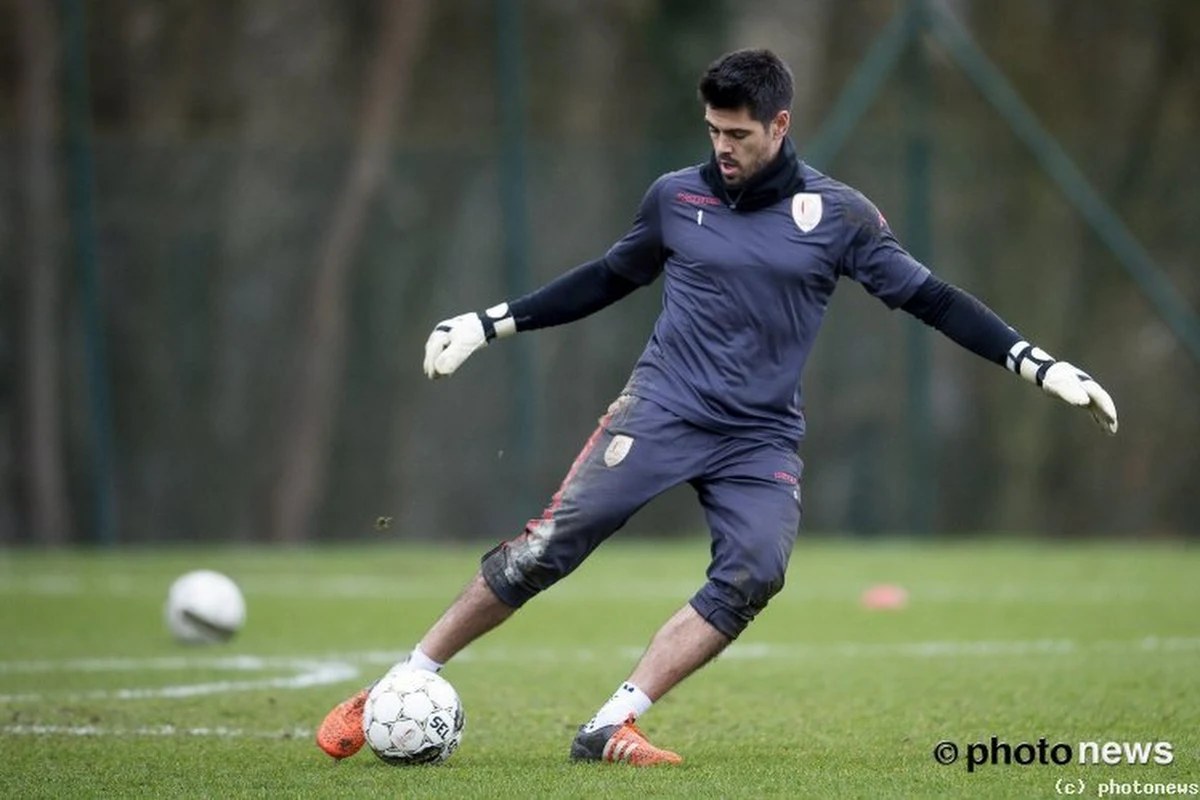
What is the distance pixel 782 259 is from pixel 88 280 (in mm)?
12024

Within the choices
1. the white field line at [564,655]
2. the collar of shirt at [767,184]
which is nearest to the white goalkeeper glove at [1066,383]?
the collar of shirt at [767,184]

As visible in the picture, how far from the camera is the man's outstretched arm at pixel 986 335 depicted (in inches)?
269

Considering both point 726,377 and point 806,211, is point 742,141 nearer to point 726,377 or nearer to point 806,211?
point 806,211

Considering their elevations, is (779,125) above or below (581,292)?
above

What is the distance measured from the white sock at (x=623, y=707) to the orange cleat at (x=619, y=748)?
0.02m

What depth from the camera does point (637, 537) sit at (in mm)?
18672

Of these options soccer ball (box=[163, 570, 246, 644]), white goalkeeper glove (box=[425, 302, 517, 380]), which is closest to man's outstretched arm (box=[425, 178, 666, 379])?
white goalkeeper glove (box=[425, 302, 517, 380])

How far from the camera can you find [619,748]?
6789mm

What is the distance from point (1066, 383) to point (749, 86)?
1.42m

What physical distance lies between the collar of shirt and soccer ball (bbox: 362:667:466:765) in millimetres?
1908

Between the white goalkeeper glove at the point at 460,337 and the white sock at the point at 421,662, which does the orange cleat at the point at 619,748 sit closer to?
the white sock at the point at 421,662

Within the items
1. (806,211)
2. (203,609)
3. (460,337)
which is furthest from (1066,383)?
(203,609)

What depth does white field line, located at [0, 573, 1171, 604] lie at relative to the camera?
13.3 meters

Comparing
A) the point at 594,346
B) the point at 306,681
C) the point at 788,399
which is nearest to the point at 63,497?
the point at 594,346
